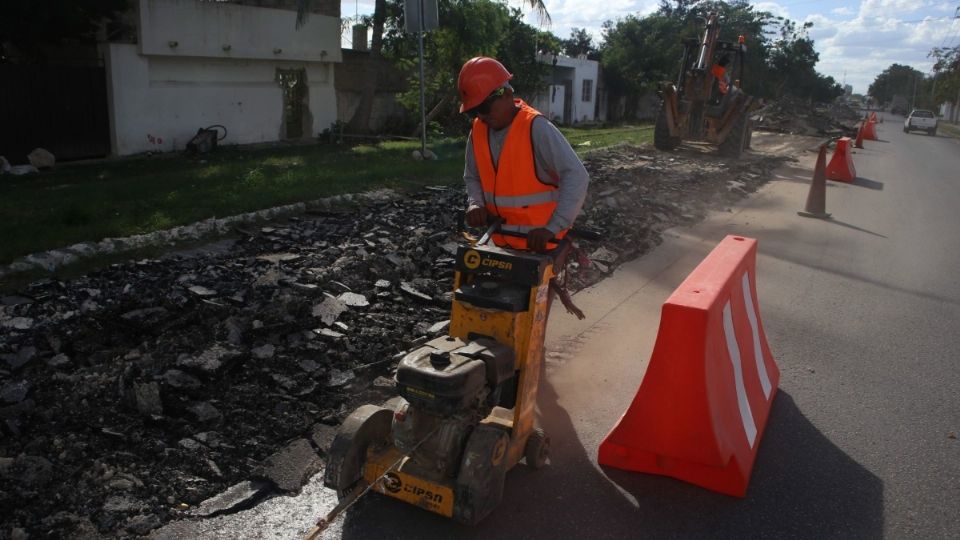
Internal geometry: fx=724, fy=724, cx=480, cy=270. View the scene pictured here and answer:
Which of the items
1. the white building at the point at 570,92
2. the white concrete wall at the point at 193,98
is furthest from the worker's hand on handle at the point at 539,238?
the white building at the point at 570,92

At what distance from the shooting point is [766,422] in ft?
14.4

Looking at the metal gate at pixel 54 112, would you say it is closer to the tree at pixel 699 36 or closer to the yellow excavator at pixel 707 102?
the yellow excavator at pixel 707 102

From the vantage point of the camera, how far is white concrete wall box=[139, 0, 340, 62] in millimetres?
14906

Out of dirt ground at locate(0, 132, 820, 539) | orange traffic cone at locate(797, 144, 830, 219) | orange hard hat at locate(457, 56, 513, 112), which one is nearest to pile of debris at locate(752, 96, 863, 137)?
orange traffic cone at locate(797, 144, 830, 219)

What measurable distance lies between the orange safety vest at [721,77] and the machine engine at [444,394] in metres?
16.8

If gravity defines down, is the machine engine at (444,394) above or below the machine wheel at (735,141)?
below

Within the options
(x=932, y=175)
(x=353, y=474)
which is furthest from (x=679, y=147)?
(x=353, y=474)

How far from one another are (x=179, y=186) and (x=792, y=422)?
8.49m

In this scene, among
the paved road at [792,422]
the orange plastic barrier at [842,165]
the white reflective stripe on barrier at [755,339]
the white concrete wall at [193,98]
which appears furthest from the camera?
the orange plastic barrier at [842,165]

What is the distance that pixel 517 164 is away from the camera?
12.8 ft

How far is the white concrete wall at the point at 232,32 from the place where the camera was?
1491cm

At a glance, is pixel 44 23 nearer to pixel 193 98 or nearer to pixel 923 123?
pixel 193 98

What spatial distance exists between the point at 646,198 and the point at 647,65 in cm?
3202

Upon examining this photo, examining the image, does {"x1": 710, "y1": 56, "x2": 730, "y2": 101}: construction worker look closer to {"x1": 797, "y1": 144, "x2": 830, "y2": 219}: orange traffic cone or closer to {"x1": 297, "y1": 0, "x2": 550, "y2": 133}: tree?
{"x1": 297, "y1": 0, "x2": 550, "y2": 133}: tree
